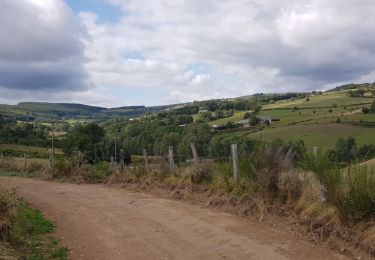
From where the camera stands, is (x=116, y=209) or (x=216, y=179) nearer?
(x=116, y=209)

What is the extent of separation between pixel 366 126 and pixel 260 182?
55.2 metres

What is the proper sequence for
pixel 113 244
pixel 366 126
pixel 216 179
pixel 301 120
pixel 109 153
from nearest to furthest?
pixel 113 244
pixel 216 179
pixel 109 153
pixel 366 126
pixel 301 120

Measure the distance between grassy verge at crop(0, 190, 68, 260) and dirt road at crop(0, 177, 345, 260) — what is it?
0.33m

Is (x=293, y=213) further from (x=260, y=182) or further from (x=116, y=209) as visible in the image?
(x=116, y=209)

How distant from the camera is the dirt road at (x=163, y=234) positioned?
8844 millimetres

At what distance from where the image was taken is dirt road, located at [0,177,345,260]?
29.0 ft

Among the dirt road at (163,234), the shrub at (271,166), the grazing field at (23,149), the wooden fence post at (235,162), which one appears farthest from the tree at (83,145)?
the shrub at (271,166)

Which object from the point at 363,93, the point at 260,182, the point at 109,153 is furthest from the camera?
the point at 363,93

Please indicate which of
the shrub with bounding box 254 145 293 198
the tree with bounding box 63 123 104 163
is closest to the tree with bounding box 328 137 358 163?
the shrub with bounding box 254 145 293 198

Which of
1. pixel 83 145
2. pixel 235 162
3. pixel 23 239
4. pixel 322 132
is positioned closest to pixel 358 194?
pixel 235 162

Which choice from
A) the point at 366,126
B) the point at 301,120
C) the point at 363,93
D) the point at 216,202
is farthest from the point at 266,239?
the point at 363,93

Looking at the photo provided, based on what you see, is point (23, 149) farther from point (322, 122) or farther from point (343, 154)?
point (343, 154)

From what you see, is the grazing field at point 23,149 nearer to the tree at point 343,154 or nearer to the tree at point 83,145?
the tree at point 83,145

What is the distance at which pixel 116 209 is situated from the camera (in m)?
14.3
